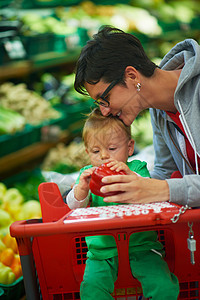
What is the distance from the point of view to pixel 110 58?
1.54 meters

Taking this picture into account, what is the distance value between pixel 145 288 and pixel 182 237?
225mm

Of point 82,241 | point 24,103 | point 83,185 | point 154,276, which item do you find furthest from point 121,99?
point 24,103

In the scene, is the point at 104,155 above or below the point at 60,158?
above

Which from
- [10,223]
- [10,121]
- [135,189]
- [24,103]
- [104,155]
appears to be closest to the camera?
[135,189]

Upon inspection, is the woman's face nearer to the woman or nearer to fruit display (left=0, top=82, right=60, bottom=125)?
the woman

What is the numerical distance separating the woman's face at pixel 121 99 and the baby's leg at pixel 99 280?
2.00 feet

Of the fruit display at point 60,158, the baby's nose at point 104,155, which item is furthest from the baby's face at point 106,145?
the fruit display at point 60,158

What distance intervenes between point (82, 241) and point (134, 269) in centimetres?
28

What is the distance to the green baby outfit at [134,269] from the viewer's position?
1.33 metres

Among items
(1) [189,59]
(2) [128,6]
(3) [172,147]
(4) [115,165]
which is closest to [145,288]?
(4) [115,165]

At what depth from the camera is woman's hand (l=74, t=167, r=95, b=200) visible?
1.51m

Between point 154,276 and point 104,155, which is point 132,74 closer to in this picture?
point 104,155

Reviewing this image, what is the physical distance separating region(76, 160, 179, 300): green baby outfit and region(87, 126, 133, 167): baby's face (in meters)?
0.34

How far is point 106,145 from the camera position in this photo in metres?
1.66
